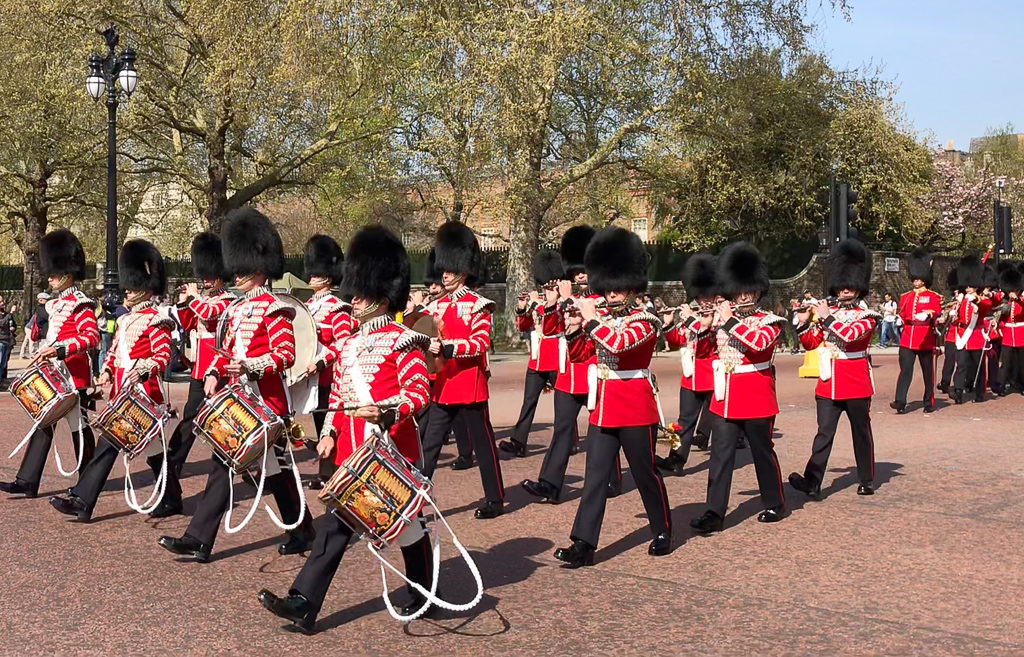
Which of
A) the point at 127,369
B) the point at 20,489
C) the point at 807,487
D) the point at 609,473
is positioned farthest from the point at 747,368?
the point at 20,489

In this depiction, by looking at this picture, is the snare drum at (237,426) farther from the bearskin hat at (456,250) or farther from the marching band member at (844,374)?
the marching band member at (844,374)

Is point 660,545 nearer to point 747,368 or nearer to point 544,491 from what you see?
point 747,368

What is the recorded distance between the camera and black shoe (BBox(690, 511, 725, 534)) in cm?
687

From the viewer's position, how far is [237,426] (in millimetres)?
5742

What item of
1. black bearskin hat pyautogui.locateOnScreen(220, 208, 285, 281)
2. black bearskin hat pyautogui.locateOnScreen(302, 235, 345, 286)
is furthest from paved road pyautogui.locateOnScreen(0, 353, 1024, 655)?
black bearskin hat pyautogui.locateOnScreen(302, 235, 345, 286)

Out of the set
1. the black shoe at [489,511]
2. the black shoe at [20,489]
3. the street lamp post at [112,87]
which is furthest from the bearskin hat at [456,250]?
the street lamp post at [112,87]

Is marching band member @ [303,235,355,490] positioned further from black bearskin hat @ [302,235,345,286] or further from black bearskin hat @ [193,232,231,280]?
black bearskin hat @ [193,232,231,280]

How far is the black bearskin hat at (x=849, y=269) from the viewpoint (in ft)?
28.2

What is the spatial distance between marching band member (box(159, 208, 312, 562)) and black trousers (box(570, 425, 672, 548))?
1479mm

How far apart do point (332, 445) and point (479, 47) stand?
698 inches

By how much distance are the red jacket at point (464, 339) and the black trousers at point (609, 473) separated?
147 centimetres

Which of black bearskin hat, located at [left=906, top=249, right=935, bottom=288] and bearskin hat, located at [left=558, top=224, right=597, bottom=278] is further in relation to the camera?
black bearskin hat, located at [left=906, top=249, right=935, bottom=288]

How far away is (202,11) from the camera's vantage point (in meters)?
22.1

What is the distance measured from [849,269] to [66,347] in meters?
5.18
